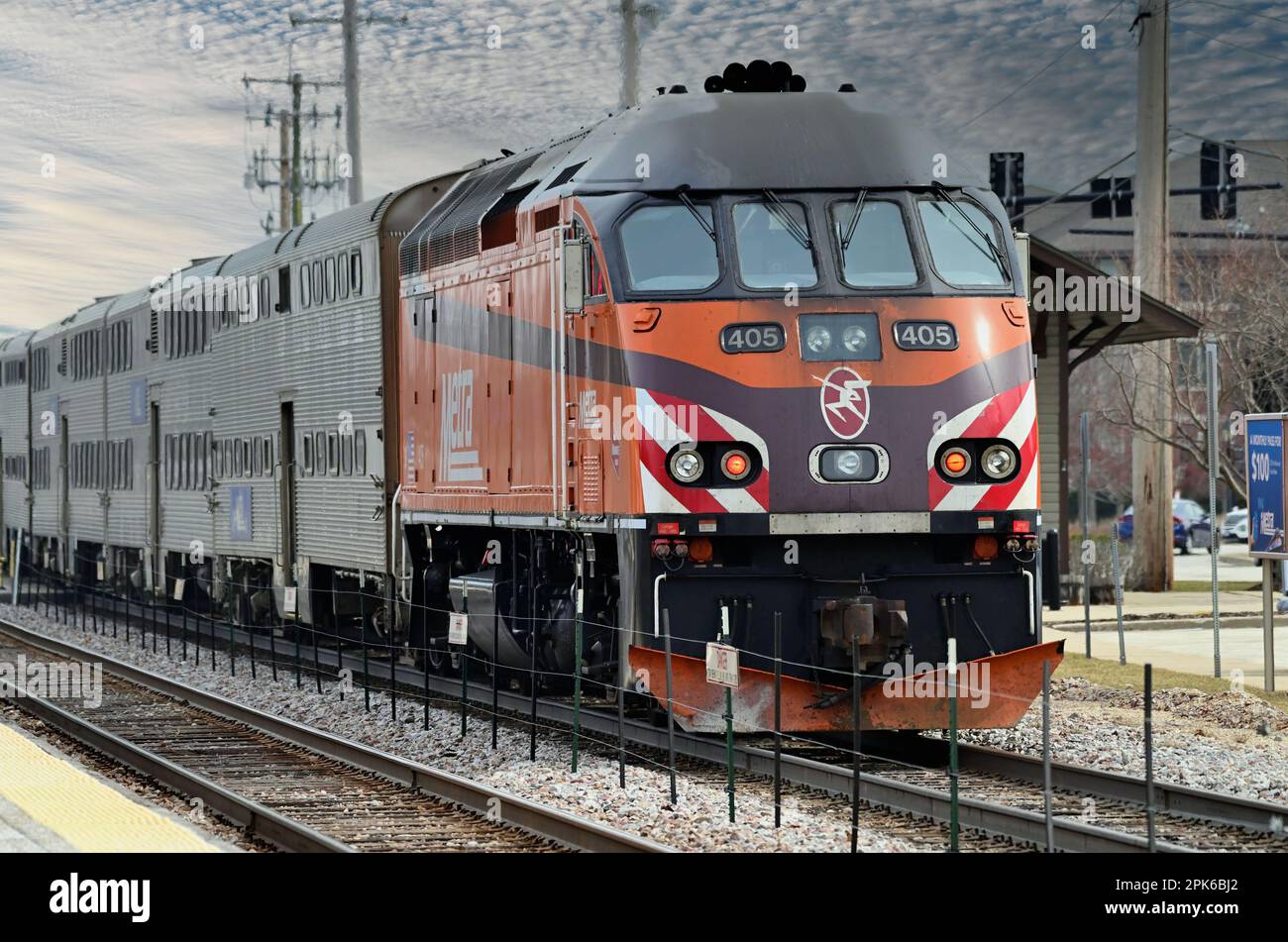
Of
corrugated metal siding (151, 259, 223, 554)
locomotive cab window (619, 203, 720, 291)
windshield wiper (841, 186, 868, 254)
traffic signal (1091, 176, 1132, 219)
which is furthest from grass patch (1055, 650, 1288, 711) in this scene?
traffic signal (1091, 176, 1132, 219)

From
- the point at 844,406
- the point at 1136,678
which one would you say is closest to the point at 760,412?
the point at 844,406

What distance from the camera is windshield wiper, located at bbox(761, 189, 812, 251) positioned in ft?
41.8

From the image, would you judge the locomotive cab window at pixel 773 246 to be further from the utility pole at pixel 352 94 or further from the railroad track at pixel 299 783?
the utility pole at pixel 352 94

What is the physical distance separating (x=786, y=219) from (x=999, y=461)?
222 cm

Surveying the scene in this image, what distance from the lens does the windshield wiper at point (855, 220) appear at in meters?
12.7

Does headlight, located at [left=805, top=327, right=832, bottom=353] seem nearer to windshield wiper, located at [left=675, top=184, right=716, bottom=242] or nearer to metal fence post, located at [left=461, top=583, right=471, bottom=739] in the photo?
windshield wiper, located at [left=675, top=184, right=716, bottom=242]

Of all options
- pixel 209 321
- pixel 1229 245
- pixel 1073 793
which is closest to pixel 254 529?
pixel 209 321

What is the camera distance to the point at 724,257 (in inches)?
494

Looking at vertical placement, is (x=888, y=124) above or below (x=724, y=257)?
above

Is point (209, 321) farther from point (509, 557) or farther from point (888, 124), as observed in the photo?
point (888, 124)

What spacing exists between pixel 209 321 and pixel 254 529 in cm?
365

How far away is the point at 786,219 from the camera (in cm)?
1280
